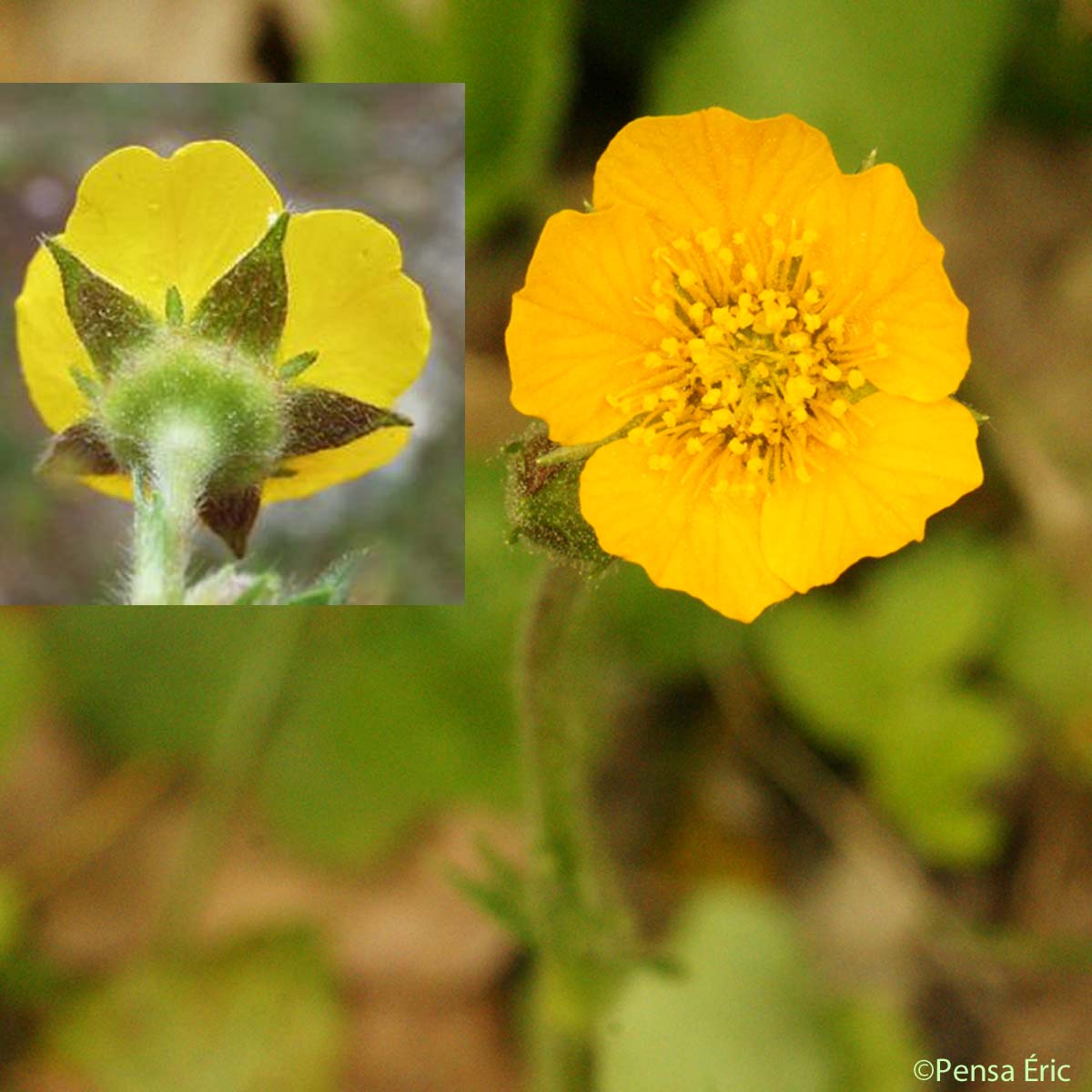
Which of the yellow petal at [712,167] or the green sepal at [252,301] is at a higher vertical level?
the yellow petal at [712,167]

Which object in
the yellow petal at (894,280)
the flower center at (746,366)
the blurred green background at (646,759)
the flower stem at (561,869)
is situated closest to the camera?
the yellow petal at (894,280)

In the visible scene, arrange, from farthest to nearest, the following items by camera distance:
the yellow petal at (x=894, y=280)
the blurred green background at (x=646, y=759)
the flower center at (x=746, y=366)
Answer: the blurred green background at (x=646, y=759)
the flower center at (x=746, y=366)
the yellow petal at (x=894, y=280)

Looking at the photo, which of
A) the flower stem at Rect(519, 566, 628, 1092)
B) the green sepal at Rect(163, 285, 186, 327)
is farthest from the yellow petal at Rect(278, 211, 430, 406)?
the flower stem at Rect(519, 566, 628, 1092)

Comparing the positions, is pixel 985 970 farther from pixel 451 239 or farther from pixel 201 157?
pixel 201 157

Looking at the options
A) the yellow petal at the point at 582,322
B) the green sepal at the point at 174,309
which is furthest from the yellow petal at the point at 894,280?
the green sepal at the point at 174,309

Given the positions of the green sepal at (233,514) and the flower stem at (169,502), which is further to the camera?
the green sepal at (233,514)

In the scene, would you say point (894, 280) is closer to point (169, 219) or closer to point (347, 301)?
point (347, 301)

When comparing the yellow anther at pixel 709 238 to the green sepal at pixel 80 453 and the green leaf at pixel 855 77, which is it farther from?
the green leaf at pixel 855 77
